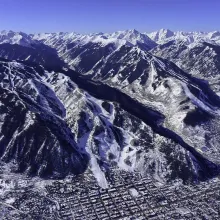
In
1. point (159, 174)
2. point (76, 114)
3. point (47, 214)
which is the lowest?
point (47, 214)

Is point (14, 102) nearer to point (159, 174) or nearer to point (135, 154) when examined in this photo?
point (135, 154)

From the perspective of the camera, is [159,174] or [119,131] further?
[119,131]

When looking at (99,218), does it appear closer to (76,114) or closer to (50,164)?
(50,164)

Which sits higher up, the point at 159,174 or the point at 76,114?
the point at 76,114

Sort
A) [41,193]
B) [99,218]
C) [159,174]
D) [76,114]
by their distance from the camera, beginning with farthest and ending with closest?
[76,114], [159,174], [41,193], [99,218]

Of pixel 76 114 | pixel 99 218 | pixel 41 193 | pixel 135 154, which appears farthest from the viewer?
pixel 76 114

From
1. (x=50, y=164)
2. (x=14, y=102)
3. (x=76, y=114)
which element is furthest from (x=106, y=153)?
(x=14, y=102)
